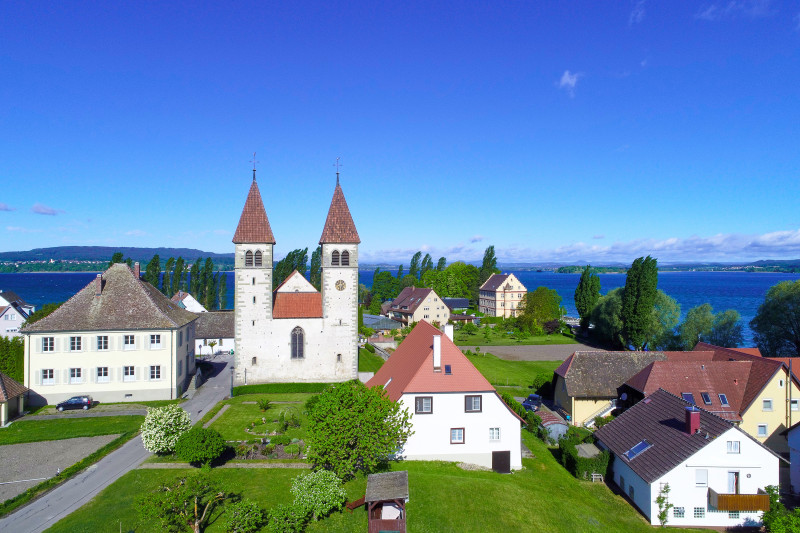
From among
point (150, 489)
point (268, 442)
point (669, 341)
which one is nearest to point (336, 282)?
point (268, 442)

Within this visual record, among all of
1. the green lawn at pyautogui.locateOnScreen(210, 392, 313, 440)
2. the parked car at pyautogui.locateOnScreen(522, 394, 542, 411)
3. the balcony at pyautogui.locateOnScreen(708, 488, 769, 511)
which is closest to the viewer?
the balcony at pyautogui.locateOnScreen(708, 488, 769, 511)

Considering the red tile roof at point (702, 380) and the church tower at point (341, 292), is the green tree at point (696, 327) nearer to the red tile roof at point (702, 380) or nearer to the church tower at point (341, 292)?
the red tile roof at point (702, 380)

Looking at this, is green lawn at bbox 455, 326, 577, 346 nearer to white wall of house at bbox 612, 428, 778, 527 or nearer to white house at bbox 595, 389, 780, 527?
white house at bbox 595, 389, 780, 527

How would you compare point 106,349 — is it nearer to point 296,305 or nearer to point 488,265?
Answer: point 296,305

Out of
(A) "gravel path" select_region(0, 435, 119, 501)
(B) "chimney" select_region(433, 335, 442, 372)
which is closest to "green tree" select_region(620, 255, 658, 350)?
(B) "chimney" select_region(433, 335, 442, 372)

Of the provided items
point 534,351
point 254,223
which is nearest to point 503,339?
point 534,351

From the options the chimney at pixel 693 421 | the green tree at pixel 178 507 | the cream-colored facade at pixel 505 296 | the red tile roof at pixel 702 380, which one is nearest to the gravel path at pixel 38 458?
the green tree at pixel 178 507
